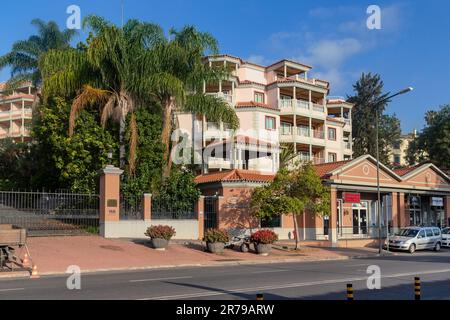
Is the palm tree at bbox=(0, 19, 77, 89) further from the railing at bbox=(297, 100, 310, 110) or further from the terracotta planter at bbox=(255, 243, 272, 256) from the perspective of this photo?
the railing at bbox=(297, 100, 310, 110)

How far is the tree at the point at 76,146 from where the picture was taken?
2906 centimetres

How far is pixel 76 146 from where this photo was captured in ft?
95.3

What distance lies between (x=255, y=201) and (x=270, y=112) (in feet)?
78.4

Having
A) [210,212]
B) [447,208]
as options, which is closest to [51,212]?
[210,212]

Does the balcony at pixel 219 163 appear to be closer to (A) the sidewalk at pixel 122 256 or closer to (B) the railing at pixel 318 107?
(B) the railing at pixel 318 107

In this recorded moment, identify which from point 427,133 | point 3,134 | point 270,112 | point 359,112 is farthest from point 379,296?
point 3,134

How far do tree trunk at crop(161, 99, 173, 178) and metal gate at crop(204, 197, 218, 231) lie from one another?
10.8 ft

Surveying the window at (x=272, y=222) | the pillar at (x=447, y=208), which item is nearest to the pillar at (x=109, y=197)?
the window at (x=272, y=222)

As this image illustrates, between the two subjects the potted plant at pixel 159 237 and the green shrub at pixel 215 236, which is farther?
the green shrub at pixel 215 236

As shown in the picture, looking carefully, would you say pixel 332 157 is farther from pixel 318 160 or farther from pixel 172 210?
pixel 172 210

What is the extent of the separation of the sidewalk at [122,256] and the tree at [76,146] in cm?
462

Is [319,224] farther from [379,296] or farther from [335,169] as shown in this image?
[379,296]

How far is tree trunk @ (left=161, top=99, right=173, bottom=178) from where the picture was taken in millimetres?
29734
